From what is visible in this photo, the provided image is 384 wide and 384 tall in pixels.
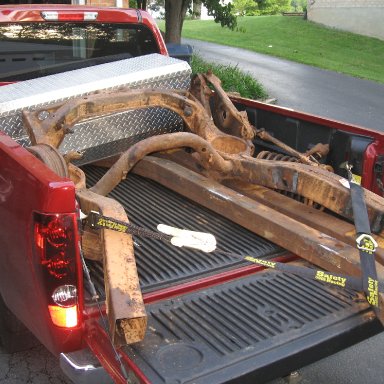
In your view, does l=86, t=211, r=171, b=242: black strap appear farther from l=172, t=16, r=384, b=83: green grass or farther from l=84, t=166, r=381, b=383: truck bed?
l=172, t=16, r=384, b=83: green grass

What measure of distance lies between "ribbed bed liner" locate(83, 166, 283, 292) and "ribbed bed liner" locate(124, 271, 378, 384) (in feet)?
0.59

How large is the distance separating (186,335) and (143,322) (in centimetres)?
22

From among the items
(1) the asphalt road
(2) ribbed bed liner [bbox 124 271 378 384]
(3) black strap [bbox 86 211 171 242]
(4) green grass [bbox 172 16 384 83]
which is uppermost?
(3) black strap [bbox 86 211 171 242]

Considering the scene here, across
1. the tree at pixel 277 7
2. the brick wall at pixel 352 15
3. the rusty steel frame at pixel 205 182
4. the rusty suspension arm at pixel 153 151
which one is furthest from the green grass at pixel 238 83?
the tree at pixel 277 7

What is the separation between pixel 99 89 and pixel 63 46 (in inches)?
43.4

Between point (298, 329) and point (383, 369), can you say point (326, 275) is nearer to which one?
point (298, 329)

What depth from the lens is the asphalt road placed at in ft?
41.5

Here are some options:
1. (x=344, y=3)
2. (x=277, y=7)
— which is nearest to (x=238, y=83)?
(x=344, y=3)

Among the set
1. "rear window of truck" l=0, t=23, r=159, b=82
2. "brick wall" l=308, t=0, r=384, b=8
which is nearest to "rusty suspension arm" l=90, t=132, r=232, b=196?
"rear window of truck" l=0, t=23, r=159, b=82

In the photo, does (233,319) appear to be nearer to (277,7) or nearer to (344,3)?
(344,3)

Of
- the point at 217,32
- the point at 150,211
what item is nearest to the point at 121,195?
the point at 150,211

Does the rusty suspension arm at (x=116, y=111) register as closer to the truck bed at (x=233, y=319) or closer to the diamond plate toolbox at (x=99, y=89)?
the diamond plate toolbox at (x=99, y=89)

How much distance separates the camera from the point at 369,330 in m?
2.63

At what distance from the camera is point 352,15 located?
1034 inches
